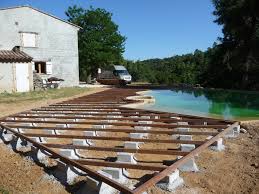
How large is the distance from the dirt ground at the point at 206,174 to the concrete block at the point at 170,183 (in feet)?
0.20

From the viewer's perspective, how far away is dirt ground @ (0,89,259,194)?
15.8 feet

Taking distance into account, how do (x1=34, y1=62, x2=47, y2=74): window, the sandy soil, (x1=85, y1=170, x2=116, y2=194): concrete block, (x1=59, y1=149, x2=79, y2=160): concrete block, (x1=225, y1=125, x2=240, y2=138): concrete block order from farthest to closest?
(x1=34, y1=62, x2=47, y2=74): window < (x1=225, y1=125, x2=240, y2=138): concrete block < (x1=59, y1=149, x2=79, y2=160): concrete block < the sandy soil < (x1=85, y1=170, x2=116, y2=194): concrete block

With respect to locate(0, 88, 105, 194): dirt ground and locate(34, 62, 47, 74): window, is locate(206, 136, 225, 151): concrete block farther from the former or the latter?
locate(34, 62, 47, 74): window

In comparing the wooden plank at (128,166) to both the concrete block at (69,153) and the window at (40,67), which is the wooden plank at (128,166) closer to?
the concrete block at (69,153)

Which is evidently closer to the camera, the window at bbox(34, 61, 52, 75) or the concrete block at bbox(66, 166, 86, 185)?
the concrete block at bbox(66, 166, 86, 185)

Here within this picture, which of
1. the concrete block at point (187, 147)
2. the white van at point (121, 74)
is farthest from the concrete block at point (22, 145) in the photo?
the white van at point (121, 74)

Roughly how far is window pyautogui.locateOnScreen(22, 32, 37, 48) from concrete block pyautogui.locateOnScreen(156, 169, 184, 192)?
21399 millimetres

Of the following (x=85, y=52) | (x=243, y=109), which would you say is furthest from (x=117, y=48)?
(x=243, y=109)

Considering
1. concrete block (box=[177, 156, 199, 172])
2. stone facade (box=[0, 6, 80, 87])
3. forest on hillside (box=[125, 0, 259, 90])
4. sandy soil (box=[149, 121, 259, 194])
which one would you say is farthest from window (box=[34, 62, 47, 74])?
concrete block (box=[177, 156, 199, 172])

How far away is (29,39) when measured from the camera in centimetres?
2450

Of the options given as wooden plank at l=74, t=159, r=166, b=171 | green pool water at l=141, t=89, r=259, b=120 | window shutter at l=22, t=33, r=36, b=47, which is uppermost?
window shutter at l=22, t=33, r=36, b=47

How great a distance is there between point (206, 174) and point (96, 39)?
29.6 m

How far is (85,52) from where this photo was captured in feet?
110

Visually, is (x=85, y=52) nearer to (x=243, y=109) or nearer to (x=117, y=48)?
(x=117, y=48)
